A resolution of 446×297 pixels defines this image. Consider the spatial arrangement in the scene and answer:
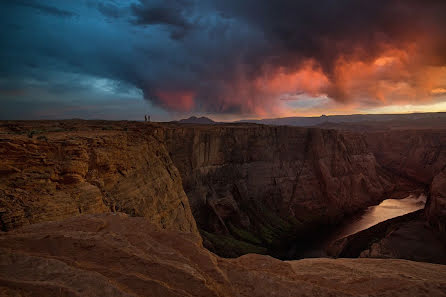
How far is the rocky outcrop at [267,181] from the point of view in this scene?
2648 cm

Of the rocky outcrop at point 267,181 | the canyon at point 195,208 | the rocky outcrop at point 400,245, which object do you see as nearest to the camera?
the canyon at point 195,208

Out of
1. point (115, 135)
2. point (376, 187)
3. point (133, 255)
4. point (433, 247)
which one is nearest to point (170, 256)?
point (133, 255)

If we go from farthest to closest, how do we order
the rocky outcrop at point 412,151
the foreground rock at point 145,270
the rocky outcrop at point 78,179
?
the rocky outcrop at point 412,151 → the rocky outcrop at point 78,179 → the foreground rock at point 145,270

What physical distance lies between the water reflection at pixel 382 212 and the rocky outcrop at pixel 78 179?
2561 centimetres

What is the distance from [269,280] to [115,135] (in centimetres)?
1034

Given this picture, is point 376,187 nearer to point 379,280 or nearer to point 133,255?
point 379,280

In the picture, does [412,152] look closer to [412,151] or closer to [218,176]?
[412,151]

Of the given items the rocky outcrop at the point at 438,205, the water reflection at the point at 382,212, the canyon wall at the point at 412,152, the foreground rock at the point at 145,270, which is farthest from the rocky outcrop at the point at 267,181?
the foreground rock at the point at 145,270

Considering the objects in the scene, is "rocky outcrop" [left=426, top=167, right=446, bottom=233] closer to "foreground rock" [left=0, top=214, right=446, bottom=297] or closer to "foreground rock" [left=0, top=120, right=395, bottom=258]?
"foreground rock" [left=0, top=120, right=395, bottom=258]

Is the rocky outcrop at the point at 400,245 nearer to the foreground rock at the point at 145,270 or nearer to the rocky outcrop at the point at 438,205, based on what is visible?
the rocky outcrop at the point at 438,205

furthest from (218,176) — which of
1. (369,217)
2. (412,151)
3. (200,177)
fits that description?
(412,151)

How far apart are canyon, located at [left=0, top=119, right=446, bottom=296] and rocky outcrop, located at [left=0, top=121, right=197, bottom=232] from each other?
41 mm

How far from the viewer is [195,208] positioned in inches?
1031

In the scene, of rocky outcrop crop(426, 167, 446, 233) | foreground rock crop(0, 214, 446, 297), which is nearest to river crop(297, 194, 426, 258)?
rocky outcrop crop(426, 167, 446, 233)
